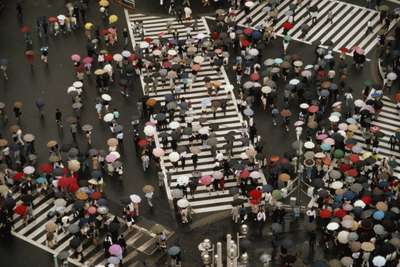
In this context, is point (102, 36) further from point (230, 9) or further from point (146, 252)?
point (146, 252)

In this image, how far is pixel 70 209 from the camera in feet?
237

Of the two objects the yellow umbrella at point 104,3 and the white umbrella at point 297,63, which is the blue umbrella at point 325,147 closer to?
the white umbrella at point 297,63

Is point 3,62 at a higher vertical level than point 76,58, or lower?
higher

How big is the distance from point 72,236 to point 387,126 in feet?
89.4

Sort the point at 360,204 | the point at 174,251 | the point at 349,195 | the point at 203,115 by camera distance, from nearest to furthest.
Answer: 1. the point at 174,251
2. the point at 360,204
3. the point at 349,195
4. the point at 203,115

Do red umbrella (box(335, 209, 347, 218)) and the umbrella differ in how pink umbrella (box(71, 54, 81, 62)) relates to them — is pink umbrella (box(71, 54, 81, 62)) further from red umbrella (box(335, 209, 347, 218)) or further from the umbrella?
red umbrella (box(335, 209, 347, 218))

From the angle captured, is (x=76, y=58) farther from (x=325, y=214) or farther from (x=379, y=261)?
(x=379, y=261)

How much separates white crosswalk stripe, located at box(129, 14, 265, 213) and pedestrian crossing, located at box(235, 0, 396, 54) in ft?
17.7

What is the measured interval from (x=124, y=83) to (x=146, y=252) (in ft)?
59.1

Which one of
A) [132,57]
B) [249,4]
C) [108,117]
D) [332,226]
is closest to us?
[332,226]

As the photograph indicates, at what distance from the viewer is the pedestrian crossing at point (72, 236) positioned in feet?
227

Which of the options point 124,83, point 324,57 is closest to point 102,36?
point 124,83

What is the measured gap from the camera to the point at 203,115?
3194 inches

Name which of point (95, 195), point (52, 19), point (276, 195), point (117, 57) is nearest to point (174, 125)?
point (117, 57)
